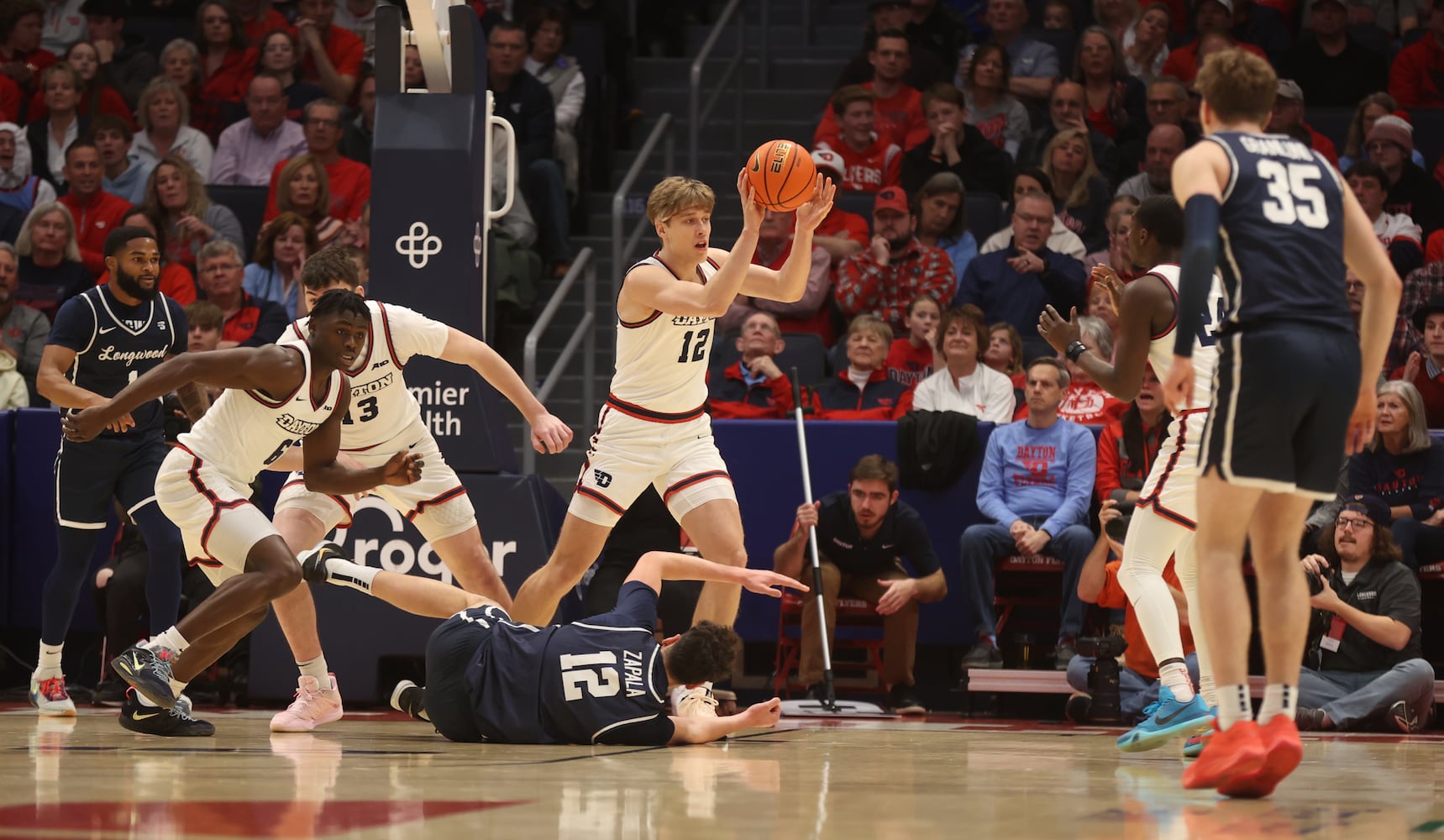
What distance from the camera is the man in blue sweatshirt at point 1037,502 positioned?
30.8 feet

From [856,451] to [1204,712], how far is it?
13.0 feet

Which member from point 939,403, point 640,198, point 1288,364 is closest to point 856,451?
point 939,403

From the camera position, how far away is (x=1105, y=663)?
8656mm

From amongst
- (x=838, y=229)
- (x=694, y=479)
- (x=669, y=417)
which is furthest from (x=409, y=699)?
(x=838, y=229)

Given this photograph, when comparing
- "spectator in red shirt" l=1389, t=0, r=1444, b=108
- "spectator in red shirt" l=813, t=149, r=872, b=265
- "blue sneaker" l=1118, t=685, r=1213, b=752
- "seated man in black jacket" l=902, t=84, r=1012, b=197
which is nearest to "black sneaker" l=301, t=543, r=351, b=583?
"blue sneaker" l=1118, t=685, r=1213, b=752

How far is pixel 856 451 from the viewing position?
10.1m

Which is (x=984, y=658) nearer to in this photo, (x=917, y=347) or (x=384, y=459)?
(x=917, y=347)

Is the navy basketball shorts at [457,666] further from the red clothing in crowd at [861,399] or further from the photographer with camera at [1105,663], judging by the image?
the red clothing in crowd at [861,399]

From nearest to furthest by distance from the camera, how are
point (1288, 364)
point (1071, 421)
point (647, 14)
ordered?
point (1288, 364) → point (1071, 421) → point (647, 14)

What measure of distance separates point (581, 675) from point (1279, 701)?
2.52 metres

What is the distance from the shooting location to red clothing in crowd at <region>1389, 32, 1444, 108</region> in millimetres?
12742

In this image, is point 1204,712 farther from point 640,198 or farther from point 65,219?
point 65,219

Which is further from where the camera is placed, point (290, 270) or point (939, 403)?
point (290, 270)

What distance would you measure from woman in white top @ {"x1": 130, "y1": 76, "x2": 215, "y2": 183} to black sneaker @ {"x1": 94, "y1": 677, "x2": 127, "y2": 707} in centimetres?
507
